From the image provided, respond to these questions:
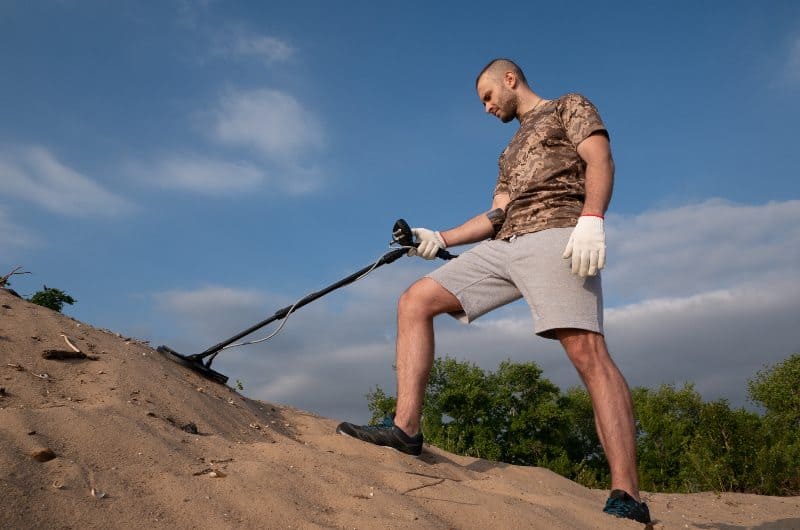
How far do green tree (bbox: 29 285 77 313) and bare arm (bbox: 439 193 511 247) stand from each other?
5049 mm

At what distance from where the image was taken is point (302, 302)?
507 centimetres

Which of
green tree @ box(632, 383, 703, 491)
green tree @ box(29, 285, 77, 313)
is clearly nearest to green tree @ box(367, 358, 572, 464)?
green tree @ box(632, 383, 703, 491)

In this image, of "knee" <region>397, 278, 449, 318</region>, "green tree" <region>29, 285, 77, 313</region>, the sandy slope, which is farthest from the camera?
"green tree" <region>29, 285, 77, 313</region>

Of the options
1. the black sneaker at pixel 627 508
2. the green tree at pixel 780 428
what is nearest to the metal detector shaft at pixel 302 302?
the black sneaker at pixel 627 508

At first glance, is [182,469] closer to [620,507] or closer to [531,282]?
[531,282]

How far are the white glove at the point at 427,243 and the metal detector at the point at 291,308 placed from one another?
0.04 meters

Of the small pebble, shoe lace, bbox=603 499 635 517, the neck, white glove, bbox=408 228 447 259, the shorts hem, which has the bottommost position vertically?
the small pebble

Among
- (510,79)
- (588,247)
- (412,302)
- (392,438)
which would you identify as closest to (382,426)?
(392,438)

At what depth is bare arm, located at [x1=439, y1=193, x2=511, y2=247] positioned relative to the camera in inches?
176

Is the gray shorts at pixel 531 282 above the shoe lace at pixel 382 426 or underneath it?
above

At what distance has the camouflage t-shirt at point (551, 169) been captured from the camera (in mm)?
3793

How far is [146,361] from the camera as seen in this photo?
5012 millimetres

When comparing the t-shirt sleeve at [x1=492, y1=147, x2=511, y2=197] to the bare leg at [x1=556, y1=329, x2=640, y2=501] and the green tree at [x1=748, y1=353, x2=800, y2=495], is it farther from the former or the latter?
the green tree at [x1=748, y1=353, x2=800, y2=495]

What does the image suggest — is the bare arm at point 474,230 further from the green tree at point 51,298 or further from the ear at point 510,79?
the green tree at point 51,298
